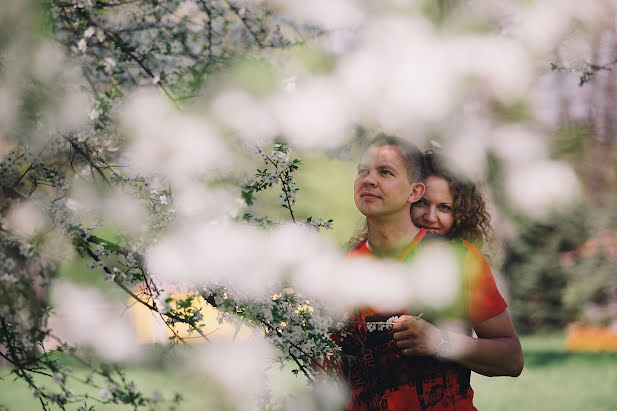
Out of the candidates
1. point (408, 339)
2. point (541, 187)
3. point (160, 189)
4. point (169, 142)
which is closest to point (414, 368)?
point (408, 339)

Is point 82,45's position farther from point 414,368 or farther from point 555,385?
point 555,385

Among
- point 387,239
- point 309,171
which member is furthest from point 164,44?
point 309,171

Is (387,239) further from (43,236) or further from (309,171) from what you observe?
(309,171)

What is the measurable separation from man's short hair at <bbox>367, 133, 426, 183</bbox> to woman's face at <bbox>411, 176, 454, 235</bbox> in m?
0.05

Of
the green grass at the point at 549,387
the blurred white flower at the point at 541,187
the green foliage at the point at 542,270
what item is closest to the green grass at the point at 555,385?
the green grass at the point at 549,387

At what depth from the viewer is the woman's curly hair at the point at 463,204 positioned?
1.63 m

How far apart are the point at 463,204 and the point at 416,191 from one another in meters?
0.18

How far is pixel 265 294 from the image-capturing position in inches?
52.6

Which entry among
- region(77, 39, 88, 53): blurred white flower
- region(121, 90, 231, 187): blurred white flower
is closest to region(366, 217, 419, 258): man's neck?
region(121, 90, 231, 187): blurred white flower

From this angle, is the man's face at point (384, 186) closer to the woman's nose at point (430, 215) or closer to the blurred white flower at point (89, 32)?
the woman's nose at point (430, 215)

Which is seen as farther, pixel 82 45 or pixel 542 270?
pixel 542 270

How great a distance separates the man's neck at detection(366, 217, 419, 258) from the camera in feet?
4.89

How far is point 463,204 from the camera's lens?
Result: 1.65m

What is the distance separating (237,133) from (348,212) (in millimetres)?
1014
